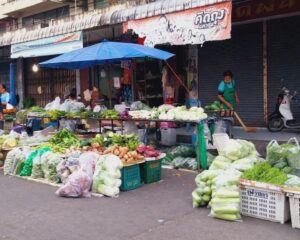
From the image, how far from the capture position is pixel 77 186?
6.55m

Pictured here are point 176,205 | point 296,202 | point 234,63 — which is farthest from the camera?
point 234,63

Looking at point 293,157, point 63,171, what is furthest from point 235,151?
point 63,171

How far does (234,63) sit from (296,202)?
8.56 metres

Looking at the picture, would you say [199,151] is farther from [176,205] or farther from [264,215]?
[264,215]

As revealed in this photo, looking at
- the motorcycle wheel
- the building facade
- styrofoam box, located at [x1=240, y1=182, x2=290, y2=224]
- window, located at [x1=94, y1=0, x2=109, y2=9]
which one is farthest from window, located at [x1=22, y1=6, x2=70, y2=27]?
styrofoam box, located at [x1=240, y1=182, x2=290, y2=224]

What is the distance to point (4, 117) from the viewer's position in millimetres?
13367

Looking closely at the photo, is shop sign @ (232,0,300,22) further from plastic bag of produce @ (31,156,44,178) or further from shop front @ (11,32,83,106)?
plastic bag of produce @ (31,156,44,178)

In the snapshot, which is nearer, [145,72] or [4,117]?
[4,117]

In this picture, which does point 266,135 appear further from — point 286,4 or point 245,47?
point 286,4

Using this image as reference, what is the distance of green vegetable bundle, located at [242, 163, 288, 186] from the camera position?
5148 millimetres

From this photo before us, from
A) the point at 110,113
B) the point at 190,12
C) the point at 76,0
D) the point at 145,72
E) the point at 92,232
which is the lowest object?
the point at 92,232

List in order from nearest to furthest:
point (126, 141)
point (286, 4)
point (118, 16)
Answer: point (126, 141), point (286, 4), point (118, 16)

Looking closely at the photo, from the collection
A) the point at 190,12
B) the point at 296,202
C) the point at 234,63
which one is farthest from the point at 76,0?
the point at 296,202

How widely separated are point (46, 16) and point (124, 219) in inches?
798
